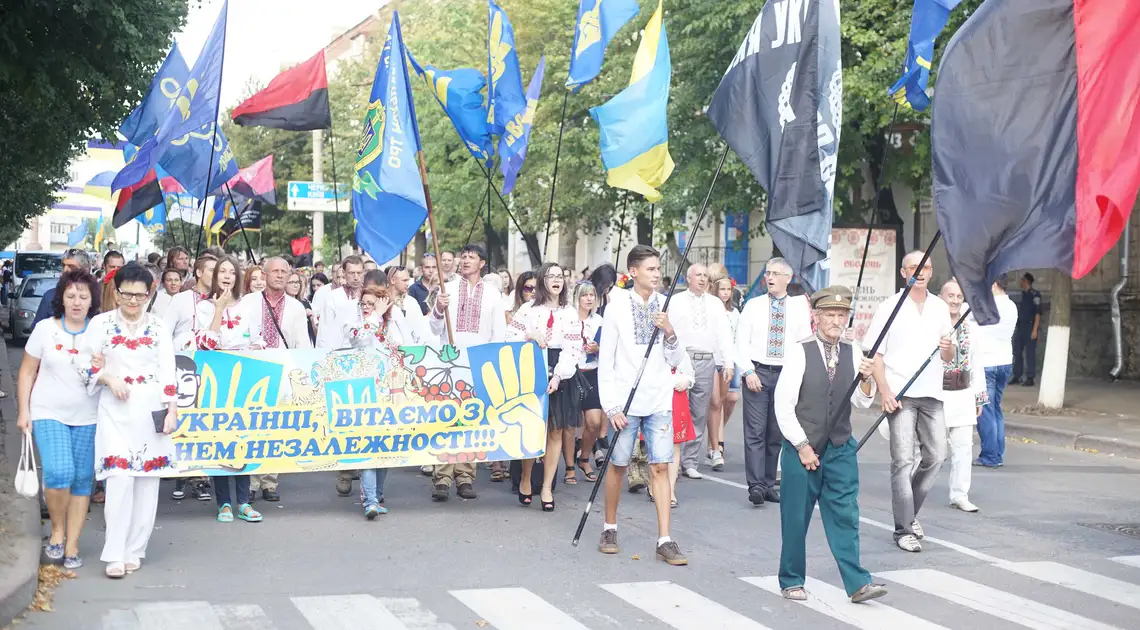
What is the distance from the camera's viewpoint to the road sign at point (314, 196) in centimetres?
4146

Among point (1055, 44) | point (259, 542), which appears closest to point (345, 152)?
point (259, 542)

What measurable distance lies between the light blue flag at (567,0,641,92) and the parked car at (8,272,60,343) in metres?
19.6

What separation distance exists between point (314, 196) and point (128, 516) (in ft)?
114

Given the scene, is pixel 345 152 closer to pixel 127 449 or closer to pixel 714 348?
pixel 714 348

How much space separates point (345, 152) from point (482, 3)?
8354mm

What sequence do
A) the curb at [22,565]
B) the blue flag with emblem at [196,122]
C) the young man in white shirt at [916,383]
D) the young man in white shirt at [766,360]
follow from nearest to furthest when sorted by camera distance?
the curb at [22,565]
the young man in white shirt at [916,383]
the young man in white shirt at [766,360]
the blue flag with emblem at [196,122]

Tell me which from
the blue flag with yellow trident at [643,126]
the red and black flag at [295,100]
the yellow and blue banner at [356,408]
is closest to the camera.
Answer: the yellow and blue banner at [356,408]

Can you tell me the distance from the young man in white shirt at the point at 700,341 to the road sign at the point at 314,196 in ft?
96.1

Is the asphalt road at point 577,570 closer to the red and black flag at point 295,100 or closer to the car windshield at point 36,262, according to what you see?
the red and black flag at point 295,100

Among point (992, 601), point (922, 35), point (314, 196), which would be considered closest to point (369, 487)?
point (992, 601)

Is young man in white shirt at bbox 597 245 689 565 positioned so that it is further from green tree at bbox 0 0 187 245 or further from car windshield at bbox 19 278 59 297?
car windshield at bbox 19 278 59 297

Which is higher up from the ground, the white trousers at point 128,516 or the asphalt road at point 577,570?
the white trousers at point 128,516

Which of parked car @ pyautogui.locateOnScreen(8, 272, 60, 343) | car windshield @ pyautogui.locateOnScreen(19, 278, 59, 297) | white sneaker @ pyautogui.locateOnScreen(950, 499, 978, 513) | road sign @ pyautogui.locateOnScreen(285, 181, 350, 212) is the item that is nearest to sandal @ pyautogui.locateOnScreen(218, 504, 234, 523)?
white sneaker @ pyautogui.locateOnScreen(950, 499, 978, 513)

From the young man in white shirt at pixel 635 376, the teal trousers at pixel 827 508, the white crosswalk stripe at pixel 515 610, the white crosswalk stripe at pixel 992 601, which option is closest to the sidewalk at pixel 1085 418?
the white crosswalk stripe at pixel 992 601
